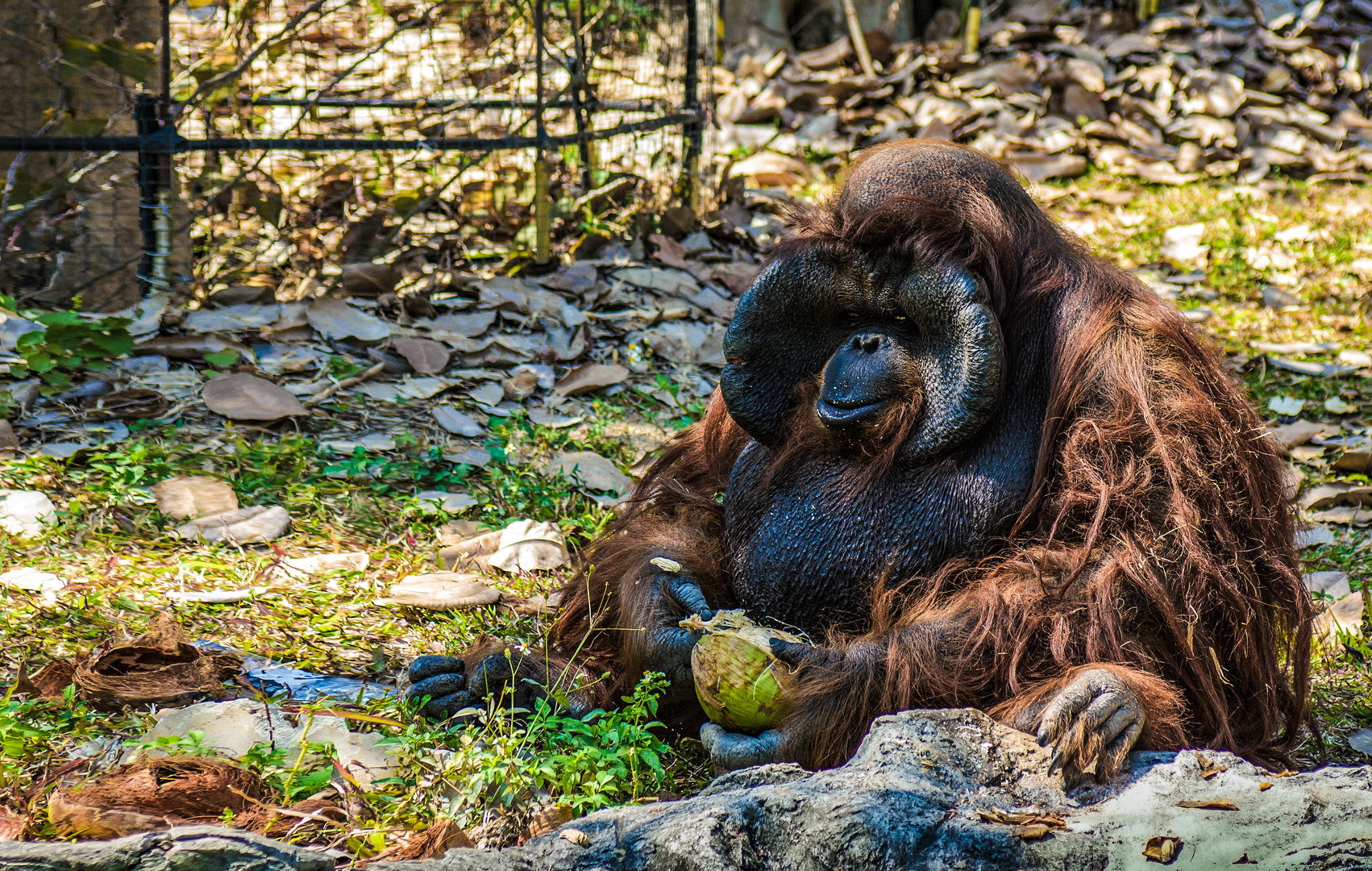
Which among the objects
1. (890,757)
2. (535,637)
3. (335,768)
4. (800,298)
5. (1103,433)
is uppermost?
(800,298)

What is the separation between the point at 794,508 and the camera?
2.20 metres

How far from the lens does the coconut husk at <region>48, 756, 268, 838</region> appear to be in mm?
1671

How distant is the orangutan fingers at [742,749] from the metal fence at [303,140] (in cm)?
291

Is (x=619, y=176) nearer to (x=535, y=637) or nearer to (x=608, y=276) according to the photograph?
(x=608, y=276)

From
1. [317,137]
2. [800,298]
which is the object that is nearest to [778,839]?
[800,298]

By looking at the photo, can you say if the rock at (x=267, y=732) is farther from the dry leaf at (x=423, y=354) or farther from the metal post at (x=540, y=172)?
the metal post at (x=540, y=172)

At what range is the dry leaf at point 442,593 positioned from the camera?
9.07 feet

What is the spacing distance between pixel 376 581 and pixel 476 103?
2.60 m

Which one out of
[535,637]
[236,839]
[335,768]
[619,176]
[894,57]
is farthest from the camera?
[894,57]

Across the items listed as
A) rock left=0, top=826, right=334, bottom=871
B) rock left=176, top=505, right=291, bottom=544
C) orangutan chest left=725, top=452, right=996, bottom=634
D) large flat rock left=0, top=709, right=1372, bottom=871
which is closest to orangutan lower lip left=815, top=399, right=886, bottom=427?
orangutan chest left=725, top=452, right=996, bottom=634

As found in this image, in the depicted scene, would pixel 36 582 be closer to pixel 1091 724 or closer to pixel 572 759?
pixel 572 759

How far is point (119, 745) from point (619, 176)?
3.94 meters

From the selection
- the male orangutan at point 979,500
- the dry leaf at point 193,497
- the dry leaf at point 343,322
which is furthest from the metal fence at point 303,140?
the male orangutan at point 979,500

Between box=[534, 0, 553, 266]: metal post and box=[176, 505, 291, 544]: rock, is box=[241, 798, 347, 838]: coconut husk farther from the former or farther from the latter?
box=[534, 0, 553, 266]: metal post
